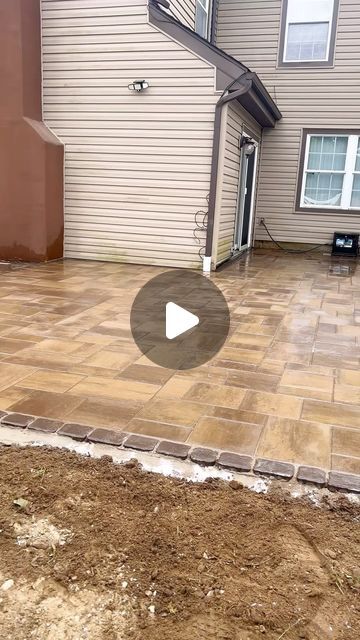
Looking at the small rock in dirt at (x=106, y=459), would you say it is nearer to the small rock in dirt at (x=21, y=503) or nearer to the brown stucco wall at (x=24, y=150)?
the small rock in dirt at (x=21, y=503)

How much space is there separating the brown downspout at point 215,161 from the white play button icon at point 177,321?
85.0 inches

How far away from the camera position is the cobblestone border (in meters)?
2.10

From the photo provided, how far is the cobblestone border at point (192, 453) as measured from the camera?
6.88 feet

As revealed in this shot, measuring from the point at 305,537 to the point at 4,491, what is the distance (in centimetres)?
111

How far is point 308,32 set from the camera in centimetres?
928

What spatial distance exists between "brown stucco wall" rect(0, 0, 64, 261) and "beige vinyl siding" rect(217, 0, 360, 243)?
4262 mm

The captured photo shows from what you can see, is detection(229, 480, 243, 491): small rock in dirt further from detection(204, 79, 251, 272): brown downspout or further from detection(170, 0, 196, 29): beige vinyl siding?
detection(170, 0, 196, 29): beige vinyl siding

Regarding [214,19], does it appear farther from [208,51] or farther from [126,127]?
[126,127]

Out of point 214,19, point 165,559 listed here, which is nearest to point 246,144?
point 214,19

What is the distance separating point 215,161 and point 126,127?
4.45ft

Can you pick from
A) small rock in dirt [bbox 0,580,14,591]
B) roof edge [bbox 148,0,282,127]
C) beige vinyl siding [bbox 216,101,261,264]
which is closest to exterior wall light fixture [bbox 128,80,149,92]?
roof edge [bbox 148,0,282,127]

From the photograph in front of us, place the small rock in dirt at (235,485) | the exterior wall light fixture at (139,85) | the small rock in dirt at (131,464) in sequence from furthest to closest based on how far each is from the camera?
the exterior wall light fixture at (139,85) < the small rock in dirt at (131,464) < the small rock in dirt at (235,485)

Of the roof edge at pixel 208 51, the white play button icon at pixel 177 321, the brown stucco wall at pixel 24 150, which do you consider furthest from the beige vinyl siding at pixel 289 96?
the white play button icon at pixel 177 321
